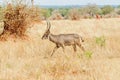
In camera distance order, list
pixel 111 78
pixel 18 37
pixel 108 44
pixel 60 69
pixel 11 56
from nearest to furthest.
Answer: pixel 111 78
pixel 60 69
pixel 11 56
pixel 108 44
pixel 18 37

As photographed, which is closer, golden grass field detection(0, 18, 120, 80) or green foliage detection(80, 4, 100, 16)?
golden grass field detection(0, 18, 120, 80)

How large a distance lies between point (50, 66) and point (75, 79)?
152 centimetres

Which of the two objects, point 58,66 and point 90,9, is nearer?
point 58,66

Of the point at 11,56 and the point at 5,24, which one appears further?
the point at 5,24

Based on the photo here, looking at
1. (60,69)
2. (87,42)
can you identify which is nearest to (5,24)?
(87,42)

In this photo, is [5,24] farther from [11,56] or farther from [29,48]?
[11,56]

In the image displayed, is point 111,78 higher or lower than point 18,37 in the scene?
higher

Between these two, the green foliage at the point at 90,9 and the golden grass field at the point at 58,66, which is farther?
the green foliage at the point at 90,9

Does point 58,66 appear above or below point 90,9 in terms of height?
above

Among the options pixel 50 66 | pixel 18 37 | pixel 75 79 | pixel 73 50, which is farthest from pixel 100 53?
pixel 18 37

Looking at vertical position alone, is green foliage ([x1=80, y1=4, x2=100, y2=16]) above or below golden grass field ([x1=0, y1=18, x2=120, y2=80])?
below

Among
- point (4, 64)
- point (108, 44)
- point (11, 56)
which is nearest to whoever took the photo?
point (4, 64)

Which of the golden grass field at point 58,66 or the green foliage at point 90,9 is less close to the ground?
the golden grass field at point 58,66

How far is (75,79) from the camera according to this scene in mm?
10234
